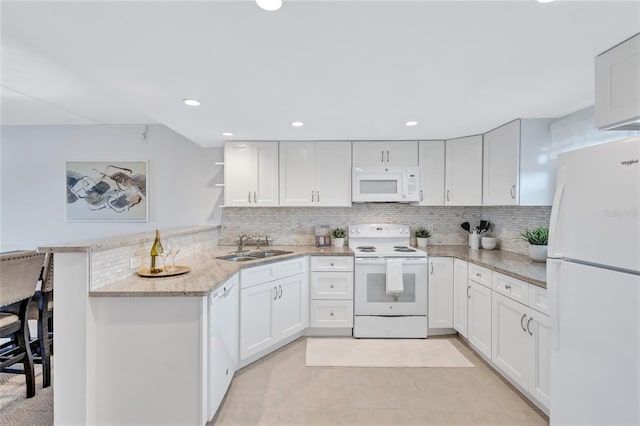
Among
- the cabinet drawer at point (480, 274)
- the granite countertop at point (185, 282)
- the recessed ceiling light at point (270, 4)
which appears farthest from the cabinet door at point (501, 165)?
the recessed ceiling light at point (270, 4)

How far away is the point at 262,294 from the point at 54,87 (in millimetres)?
2558

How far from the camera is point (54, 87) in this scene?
2619 millimetres

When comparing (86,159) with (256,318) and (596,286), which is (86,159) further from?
(596,286)

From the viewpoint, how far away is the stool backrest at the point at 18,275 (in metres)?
1.86

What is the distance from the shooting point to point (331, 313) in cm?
321

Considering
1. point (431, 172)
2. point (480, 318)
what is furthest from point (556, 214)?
point (431, 172)

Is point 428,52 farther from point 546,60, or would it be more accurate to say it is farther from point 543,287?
point 543,287

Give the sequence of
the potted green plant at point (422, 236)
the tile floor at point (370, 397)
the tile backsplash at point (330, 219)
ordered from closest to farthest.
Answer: the tile floor at point (370, 397)
the potted green plant at point (422, 236)
the tile backsplash at point (330, 219)

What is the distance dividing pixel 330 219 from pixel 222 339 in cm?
211

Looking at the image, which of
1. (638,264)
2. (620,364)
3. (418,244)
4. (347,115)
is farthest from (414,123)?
(620,364)

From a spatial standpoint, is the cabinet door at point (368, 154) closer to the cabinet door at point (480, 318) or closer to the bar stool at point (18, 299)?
the cabinet door at point (480, 318)

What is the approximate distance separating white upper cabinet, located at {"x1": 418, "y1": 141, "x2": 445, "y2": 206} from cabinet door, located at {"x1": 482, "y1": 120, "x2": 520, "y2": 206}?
1.52ft

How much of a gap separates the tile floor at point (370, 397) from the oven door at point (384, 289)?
2.23ft

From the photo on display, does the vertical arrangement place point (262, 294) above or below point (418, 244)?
below
